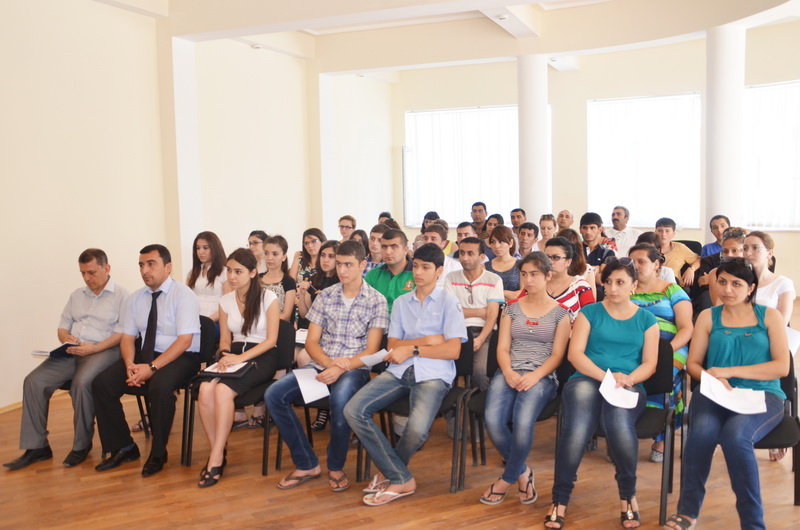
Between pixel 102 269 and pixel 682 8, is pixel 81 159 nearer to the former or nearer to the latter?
pixel 102 269

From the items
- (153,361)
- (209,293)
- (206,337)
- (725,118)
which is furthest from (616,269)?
(725,118)

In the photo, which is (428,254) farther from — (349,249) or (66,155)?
(66,155)

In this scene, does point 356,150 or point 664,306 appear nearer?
point 664,306

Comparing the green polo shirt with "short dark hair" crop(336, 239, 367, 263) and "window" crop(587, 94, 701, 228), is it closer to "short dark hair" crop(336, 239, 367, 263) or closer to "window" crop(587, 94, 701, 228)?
"short dark hair" crop(336, 239, 367, 263)

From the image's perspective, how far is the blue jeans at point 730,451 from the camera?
122 inches

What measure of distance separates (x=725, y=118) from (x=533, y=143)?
2194mm

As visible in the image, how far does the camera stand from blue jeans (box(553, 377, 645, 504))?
134 inches

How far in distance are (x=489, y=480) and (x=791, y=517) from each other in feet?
4.75

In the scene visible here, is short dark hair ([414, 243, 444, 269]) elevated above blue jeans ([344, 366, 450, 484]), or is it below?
above

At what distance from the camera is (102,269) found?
4805 millimetres

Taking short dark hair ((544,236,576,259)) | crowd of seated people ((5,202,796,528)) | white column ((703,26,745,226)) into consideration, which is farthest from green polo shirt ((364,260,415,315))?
white column ((703,26,745,226))

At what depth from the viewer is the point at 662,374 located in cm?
362

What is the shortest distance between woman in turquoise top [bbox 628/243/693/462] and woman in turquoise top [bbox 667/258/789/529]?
438mm

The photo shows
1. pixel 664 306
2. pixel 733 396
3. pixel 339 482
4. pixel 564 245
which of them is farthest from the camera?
pixel 564 245
